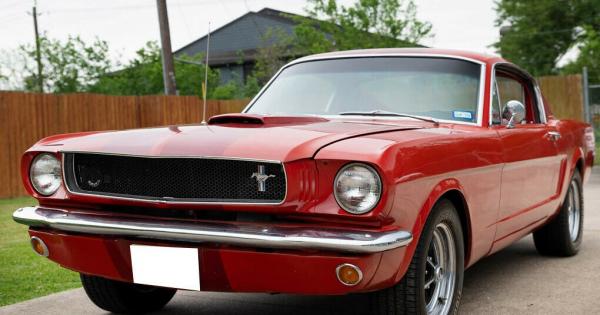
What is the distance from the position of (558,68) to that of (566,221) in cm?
2976

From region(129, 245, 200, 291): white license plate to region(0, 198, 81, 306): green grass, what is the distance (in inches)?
69.3

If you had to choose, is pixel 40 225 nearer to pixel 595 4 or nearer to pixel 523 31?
pixel 595 4

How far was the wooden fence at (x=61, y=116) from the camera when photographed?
1250 centimetres

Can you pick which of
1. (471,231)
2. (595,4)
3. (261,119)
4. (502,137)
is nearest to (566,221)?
(502,137)

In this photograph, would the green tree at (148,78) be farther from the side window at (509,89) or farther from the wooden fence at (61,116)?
the side window at (509,89)

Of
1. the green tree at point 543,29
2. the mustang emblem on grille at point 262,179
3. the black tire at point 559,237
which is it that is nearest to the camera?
the mustang emblem on grille at point 262,179

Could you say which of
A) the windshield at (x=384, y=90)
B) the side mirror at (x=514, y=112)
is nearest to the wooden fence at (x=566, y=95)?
the side mirror at (x=514, y=112)

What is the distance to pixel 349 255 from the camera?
9.73 feet

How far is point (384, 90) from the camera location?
14.8 feet

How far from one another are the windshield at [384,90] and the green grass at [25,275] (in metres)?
1.83

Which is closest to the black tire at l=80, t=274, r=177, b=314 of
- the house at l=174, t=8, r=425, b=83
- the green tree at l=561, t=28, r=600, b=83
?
the green tree at l=561, t=28, r=600, b=83

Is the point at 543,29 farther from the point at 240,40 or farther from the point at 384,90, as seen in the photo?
the point at 384,90

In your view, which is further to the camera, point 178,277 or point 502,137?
point 502,137

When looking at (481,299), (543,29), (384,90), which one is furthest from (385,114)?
(543,29)
